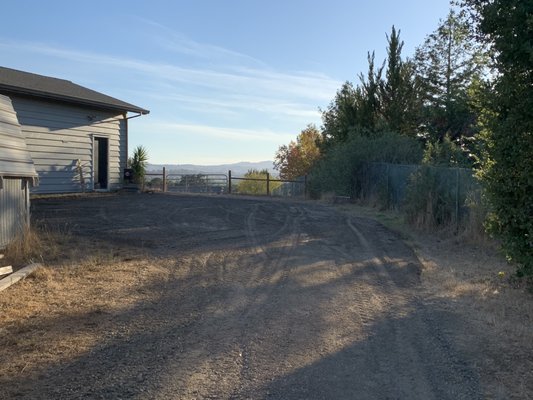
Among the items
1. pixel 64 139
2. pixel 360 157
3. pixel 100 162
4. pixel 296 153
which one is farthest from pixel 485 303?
pixel 296 153

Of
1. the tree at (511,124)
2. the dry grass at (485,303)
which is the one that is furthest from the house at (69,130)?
the tree at (511,124)

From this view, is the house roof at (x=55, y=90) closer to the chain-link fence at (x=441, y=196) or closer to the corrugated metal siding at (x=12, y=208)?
the corrugated metal siding at (x=12, y=208)

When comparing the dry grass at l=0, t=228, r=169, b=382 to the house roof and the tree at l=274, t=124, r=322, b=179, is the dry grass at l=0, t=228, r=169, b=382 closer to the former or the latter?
the house roof

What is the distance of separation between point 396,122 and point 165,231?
1886 centimetres

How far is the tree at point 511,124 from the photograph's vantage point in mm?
6168

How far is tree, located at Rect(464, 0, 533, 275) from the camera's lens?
6.17 m

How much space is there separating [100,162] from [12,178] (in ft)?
42.7

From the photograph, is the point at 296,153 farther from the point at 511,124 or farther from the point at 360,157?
the point at 511,124

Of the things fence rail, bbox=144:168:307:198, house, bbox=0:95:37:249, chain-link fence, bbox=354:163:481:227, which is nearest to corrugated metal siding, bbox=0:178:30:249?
house, bbox=0:95:37:249

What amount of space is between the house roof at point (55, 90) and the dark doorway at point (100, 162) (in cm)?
→ 153

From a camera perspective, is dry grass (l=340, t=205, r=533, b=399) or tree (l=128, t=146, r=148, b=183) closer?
dry grass (l=340, t=205, r=533, b=399)

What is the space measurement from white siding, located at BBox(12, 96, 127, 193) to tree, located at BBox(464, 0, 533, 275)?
16.0 meters

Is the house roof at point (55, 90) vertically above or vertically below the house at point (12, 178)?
above

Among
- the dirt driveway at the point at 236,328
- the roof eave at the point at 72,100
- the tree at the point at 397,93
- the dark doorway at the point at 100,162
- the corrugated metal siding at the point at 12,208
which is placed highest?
the tree at the point at 397,93
